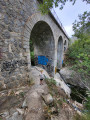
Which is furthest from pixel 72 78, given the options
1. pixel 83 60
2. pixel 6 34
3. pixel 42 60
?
pixel 6 34

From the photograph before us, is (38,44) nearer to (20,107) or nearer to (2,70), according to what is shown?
(2,70)

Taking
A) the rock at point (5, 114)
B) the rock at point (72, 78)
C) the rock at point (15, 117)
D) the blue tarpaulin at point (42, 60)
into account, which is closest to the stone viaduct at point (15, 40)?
the rock at point (5, 114)

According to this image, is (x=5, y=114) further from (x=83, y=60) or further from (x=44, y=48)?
(x=44, y=48)

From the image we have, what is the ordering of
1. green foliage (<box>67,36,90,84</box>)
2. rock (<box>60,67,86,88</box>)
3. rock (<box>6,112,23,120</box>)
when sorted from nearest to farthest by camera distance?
rock (<box>6,112,23,120</box>) < green foliage (<box>67,36,90,84</box>) < rock (<box>60,67,86,88</box>)

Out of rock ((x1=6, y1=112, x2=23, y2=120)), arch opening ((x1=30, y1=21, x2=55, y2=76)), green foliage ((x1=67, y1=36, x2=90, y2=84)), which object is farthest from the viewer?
arch opening ((x1=30, y1=21, x2=55, y2=76))

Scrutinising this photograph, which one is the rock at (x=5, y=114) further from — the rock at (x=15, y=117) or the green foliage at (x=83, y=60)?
the green foliage at (x=83, y=60)

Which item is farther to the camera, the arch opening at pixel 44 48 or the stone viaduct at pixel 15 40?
the arch opening at pixel 44 48

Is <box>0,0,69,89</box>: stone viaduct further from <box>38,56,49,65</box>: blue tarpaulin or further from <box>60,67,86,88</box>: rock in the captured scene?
<box>60,67,86,88</box>: rock

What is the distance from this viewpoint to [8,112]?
4.40 feet

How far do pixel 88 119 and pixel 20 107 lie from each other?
1.71m

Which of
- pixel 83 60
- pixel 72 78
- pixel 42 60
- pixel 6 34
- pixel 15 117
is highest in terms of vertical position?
pixel 6 34

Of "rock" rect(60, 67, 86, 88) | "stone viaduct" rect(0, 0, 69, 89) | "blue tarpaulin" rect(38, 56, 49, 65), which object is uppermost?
"stone viaduct" rect(0, 0, 69, 89)

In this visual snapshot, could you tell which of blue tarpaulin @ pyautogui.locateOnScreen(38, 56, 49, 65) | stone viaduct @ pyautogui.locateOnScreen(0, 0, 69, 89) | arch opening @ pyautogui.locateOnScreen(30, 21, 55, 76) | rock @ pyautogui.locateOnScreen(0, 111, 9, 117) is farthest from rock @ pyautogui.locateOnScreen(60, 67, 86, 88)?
rock @ pyautogui.locateOnScreen(0, 111, 9, 117)

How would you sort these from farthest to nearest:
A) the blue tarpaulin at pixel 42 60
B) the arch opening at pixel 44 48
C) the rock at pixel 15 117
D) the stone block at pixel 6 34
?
the blue tarpaulin at pixel 42 60, the arch opening at pixel 44 48, the stone block at pixel 6 34, the rock at pixel 15 117
